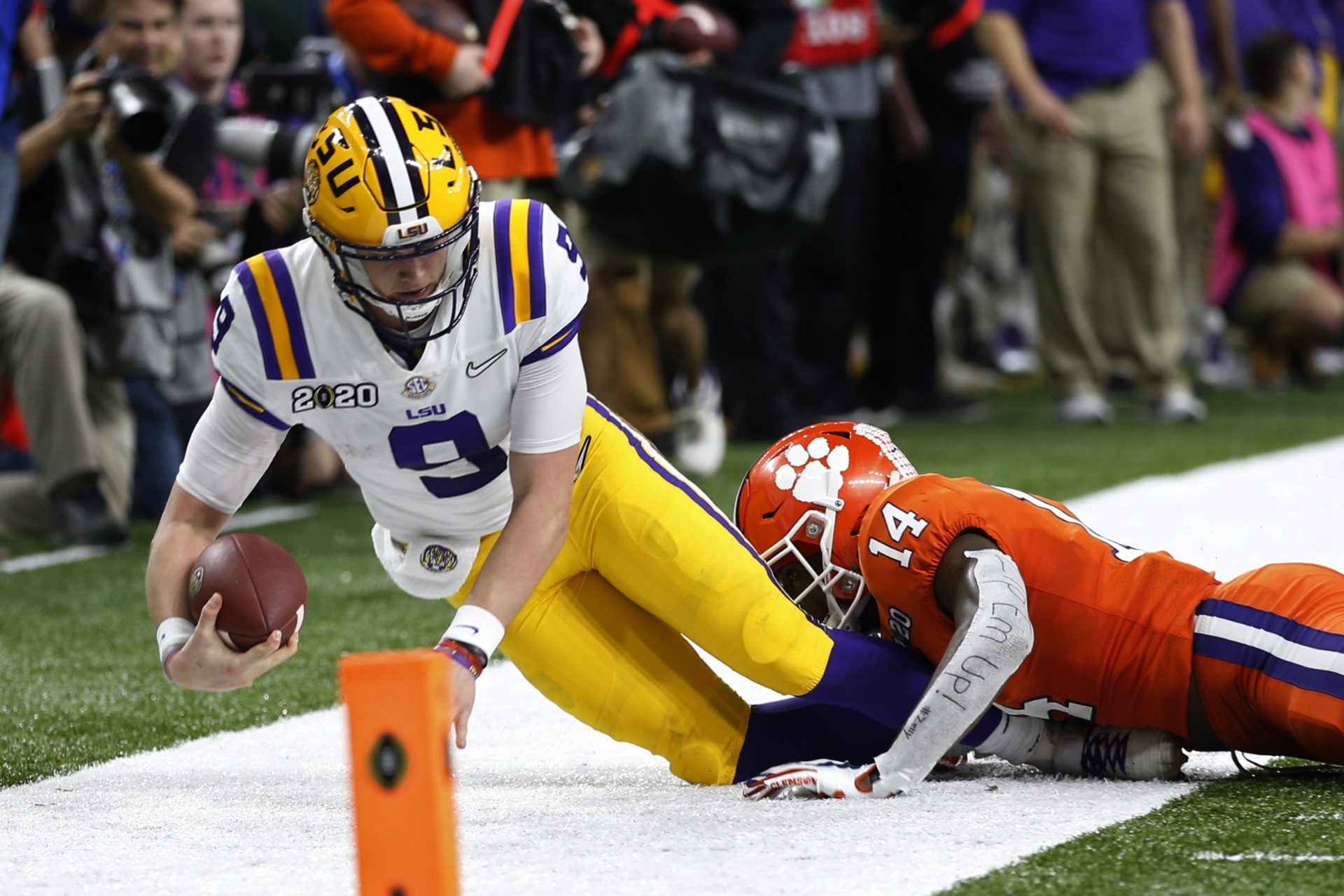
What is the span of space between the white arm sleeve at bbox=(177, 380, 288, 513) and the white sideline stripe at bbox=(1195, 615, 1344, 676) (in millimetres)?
1468

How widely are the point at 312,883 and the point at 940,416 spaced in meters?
6.70

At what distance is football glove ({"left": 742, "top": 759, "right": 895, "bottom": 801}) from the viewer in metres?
2.90

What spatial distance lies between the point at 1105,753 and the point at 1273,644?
0.33 metres

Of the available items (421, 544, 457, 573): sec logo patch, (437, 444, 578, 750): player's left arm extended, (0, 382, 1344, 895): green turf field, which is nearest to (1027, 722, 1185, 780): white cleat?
(0, 382, 1344, 895): green turf field

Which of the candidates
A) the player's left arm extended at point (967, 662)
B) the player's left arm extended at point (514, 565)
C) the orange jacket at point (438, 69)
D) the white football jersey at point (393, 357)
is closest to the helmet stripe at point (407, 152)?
the white football jersey at point (393, 357)

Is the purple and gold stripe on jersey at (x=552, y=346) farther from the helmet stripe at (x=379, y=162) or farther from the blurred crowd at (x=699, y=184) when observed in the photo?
the blurred crowd at (x=699, y=184)

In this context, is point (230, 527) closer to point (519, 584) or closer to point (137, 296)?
point (137, 296)

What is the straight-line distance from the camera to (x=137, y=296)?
6043 mm

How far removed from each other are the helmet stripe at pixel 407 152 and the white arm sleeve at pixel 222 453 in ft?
1.48

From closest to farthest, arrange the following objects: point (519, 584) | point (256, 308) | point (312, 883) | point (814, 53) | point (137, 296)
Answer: point (312, 883)
point (519, 584)
point (256, 308)
point (137, 296)
point (814, 53)

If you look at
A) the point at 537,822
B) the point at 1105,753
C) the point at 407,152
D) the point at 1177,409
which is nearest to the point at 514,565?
the point at 537,822

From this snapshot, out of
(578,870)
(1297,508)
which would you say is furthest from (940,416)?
(578,870)

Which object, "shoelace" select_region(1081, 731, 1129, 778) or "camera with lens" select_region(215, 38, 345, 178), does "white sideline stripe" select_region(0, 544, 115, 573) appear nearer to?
"camera with lens" select_region(215, 38, 345, 178)

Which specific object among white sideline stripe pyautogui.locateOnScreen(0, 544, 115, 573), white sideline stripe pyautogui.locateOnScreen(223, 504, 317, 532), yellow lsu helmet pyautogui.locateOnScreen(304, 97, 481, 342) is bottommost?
white sideline stripe pyautogui.locateOnScreen(223, 504, 317, 532)
